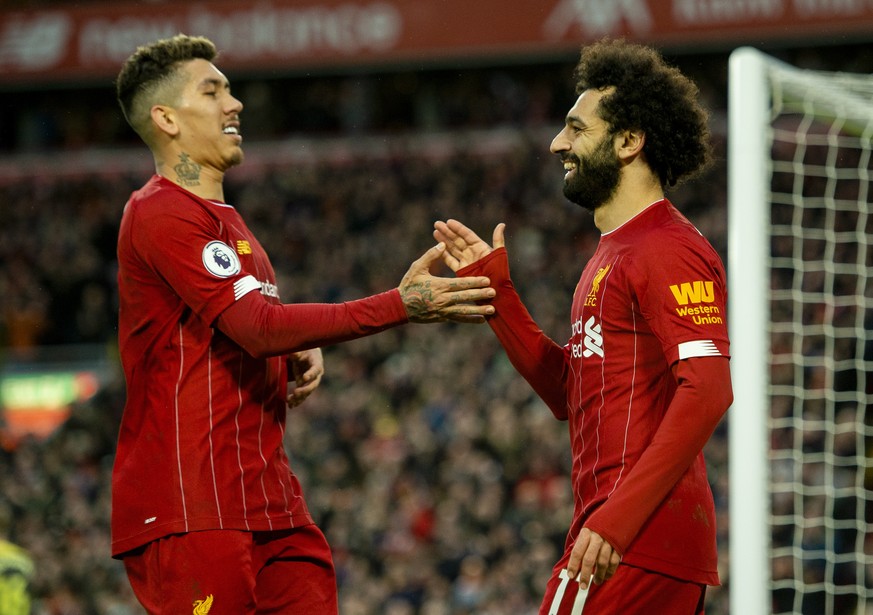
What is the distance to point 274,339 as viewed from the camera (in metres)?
3.54

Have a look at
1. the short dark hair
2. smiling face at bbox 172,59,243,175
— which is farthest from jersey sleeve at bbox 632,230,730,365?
the short dark hair

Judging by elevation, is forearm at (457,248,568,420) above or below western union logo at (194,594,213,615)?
above

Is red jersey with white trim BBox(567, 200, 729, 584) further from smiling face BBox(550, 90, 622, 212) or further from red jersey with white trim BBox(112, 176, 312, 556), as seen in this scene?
red jersey with white trim BBox(112, 176, 312, 556)

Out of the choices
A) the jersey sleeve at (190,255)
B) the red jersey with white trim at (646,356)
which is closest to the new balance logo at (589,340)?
the red jersey with white trim at (646,356)

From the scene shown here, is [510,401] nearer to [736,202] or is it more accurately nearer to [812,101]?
[812,101]

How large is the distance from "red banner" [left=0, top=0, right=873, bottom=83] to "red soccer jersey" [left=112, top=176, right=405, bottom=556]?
40.0 feet

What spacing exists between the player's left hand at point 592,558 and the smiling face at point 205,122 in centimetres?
179

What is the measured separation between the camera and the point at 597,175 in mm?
3604

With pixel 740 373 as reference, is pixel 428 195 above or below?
above

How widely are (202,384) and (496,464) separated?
784 centimetres

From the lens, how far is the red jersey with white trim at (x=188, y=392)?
355 centimetres

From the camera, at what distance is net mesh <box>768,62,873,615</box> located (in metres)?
5.73

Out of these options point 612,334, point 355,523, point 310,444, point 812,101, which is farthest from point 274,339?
point 310,444

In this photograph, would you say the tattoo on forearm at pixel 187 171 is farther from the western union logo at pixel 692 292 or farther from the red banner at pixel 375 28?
the red banner at pixel 375 28
